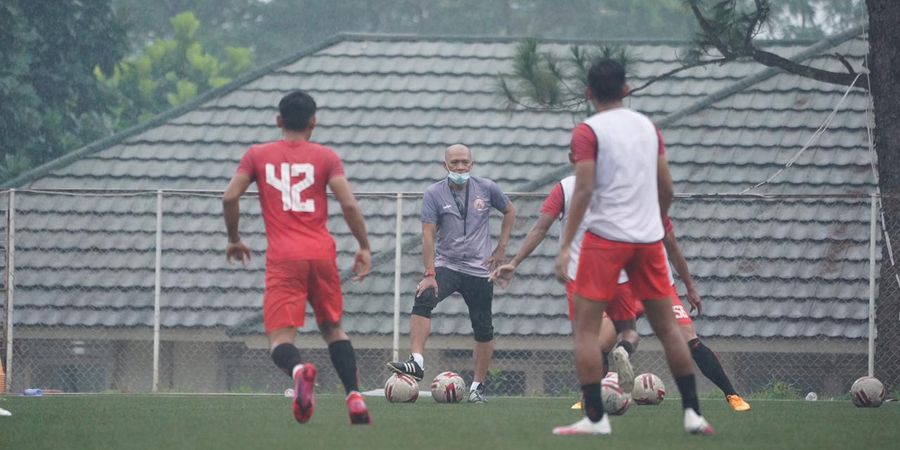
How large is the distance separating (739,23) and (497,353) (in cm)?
418

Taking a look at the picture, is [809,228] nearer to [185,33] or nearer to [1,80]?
[1,80]

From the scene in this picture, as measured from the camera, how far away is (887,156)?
1395 centimetres

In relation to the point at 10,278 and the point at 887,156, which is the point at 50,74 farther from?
the point at 887,156

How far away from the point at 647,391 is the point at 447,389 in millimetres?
1441

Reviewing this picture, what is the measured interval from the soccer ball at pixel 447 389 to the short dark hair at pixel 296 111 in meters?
3.47

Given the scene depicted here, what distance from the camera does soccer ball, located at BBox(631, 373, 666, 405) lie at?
36.7 ft

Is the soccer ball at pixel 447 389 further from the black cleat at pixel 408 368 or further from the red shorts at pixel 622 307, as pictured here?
the red shorts at pixel 622 307

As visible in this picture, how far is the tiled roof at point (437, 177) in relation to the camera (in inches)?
607

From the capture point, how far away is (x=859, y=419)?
383 inches

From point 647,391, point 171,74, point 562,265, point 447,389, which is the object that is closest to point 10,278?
point 447,389

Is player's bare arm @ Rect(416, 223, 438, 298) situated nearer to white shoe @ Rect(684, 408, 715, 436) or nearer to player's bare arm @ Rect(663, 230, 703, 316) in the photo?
player's bare arm @ Rect(663, 230, 703, 316)

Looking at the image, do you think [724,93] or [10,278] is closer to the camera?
[10,278]

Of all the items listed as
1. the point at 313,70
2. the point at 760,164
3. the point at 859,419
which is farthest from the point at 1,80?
the point at 859,419

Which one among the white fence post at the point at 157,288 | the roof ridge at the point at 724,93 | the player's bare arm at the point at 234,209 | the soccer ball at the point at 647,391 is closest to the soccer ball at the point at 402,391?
the soccer ball at the point at 647,391
